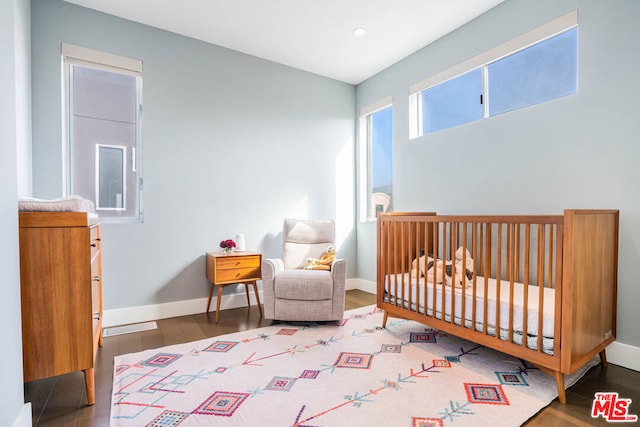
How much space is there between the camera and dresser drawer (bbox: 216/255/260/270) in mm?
2914

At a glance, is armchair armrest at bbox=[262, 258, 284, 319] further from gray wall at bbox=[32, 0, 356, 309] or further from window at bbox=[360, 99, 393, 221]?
window at bbox=[360, 99, 393, 221]

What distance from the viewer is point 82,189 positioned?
280 centimetres

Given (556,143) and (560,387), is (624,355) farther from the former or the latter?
(556,143)

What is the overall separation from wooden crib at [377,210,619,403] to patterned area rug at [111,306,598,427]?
0.68ft

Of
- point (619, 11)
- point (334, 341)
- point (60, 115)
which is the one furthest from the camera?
point (60, 115)

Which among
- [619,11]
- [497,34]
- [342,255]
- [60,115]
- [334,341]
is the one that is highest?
[497,34]

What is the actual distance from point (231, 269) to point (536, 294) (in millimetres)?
2349

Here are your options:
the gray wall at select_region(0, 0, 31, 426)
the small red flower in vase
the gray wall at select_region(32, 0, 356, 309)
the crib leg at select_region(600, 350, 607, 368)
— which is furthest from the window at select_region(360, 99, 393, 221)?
the gray wall at select_region(0, 0, 31, 426)

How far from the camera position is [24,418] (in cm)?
137

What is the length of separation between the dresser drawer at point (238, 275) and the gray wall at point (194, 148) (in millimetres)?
415

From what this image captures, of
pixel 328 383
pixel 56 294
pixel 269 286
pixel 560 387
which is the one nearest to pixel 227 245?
pixel 269 286

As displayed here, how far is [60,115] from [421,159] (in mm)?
3225

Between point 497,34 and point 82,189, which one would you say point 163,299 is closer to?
point 82,189

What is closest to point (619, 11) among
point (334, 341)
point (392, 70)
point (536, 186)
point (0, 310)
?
point (536, 186)
